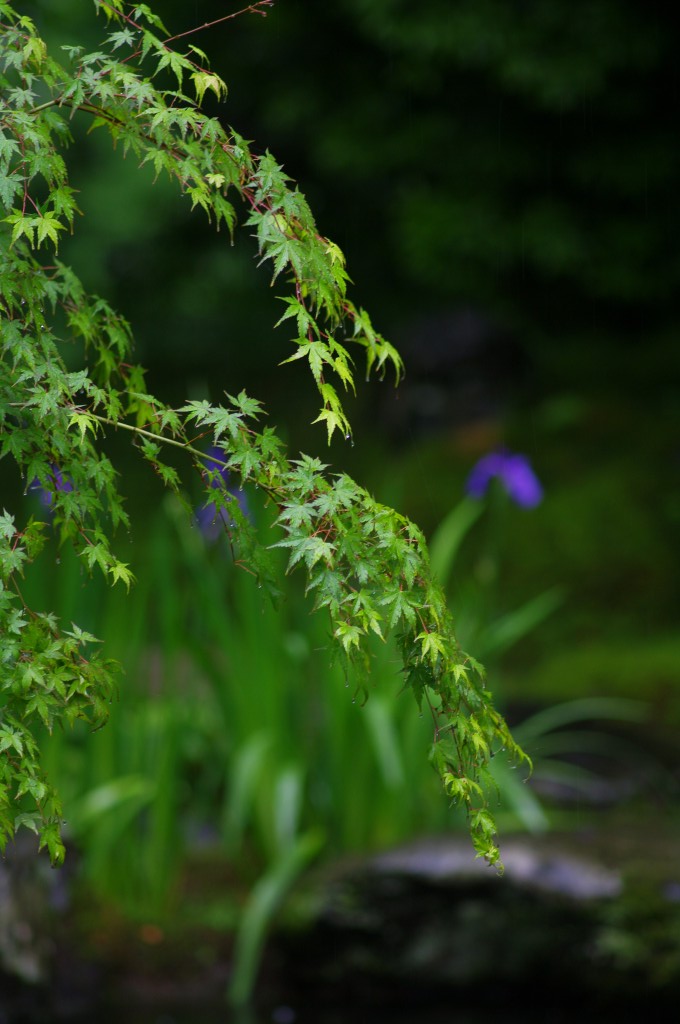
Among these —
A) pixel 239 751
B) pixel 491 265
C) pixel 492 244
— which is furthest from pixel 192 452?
pixel 491 265

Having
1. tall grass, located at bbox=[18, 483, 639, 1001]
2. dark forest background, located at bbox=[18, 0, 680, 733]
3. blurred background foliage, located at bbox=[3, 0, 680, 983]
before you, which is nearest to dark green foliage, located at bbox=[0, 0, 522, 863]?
tall grass, located at bbox=[18, 483, 639, 1001]

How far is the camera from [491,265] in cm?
761

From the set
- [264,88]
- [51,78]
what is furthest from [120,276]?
[51,78]

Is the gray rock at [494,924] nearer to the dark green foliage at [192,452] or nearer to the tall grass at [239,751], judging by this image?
the tall grass at [239,751]

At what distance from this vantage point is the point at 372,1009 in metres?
3.12

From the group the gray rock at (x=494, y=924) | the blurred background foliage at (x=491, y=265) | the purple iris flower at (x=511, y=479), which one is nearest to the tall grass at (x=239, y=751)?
the gray rock at (x=494, y=924)

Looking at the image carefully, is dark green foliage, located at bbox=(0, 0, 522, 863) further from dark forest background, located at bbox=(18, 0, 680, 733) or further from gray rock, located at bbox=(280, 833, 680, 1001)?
dark forest background, located at bbox=(18, 0, 680, 733)

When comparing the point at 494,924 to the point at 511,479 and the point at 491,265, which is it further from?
the point at 491,265

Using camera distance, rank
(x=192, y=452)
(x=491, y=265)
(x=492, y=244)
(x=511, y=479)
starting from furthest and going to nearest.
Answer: (x=491, y=265) → (x=492, y=244) → (x=511, y=479) → (x=192, y=452)

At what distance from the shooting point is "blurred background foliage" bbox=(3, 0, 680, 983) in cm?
614

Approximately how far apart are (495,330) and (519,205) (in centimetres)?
82

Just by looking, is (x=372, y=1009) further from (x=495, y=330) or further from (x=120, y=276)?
(x=120, y=276)

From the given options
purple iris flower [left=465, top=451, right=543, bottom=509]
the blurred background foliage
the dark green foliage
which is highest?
the blurred background foliage

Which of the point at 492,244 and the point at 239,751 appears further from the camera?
the point at 492,244
